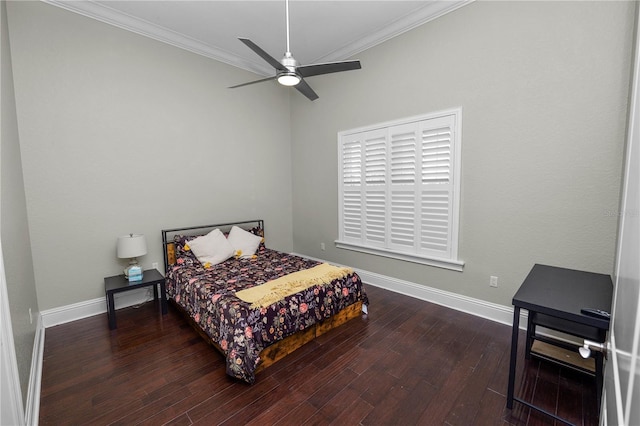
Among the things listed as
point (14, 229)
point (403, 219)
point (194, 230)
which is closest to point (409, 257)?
point (403, 219)

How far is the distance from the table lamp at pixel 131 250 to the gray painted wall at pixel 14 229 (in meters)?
0.71

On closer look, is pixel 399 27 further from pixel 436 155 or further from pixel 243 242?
pixel 243 242

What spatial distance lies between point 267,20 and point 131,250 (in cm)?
311

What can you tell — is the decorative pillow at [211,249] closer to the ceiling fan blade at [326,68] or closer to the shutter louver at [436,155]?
the ceiling fan blade at [326,68]

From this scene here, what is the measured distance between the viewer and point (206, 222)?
4047 millimetres

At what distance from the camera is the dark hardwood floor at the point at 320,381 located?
Result: 5.82 feet

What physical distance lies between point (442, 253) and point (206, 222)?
3257mm

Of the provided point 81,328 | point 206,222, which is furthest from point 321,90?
point 81,328

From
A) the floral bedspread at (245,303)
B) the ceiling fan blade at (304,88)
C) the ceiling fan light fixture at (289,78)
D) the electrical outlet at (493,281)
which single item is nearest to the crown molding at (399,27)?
the ceiling fan blade at (304,88)

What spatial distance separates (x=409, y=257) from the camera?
3.56 meters

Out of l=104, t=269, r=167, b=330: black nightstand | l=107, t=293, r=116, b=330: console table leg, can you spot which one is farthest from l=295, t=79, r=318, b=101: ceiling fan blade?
l=107, t=293, r=116, b=330: console table leg

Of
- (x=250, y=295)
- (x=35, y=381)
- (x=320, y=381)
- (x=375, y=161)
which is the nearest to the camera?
(x=35, y=381)

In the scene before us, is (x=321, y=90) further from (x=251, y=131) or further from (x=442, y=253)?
(x=442, y=253)

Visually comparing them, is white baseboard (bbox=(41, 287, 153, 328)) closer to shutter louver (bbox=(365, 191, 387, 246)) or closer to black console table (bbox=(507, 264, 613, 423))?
shutter louver (bbox=(365, 191, 387, 246))
